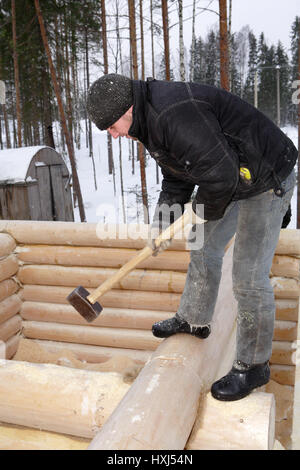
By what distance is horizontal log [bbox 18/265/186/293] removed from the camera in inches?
162

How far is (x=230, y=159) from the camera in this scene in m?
1.70

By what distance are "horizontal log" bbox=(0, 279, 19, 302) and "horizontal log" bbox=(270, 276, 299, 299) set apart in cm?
297

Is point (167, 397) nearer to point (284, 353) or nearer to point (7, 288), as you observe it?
point (284, 353)

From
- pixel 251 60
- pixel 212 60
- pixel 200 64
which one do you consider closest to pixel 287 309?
pixel 212 60

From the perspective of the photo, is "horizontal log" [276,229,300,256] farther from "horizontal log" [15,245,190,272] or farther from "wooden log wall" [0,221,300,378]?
"horizontal log" [15,245,190,272]

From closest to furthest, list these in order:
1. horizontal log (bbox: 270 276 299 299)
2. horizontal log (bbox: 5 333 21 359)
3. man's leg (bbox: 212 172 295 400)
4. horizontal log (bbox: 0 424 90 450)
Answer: man's leg (bbox: 212 172 295 400) < horizontal log (bbox: 0 424 90 450) < horizontal log (bbox: 270 276 299 299) < horizontal log (bbox: 5 333 21 359)

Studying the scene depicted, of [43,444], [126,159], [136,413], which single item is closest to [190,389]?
[136,413]

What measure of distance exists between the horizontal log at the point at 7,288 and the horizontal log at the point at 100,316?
0.26 m

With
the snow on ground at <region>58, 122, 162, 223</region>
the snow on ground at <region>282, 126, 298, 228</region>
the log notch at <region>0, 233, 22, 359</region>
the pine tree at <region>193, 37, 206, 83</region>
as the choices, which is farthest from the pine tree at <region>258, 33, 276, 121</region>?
the log notch at <region>0, 233, 22, 359</region>

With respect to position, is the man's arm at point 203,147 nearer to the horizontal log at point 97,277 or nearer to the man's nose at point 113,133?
the man's nose at point 113,133

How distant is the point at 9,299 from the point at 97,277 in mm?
1111

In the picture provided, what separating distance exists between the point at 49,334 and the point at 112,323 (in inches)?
33.2

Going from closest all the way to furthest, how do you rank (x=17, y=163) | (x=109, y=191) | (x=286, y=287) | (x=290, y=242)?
1. (x=290, y=242)
2. (x=286, y=287)
3. (x=17, y=163)
4. (x=109, y=191)

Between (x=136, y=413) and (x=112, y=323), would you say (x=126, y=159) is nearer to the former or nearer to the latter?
(x=112, y=323)
